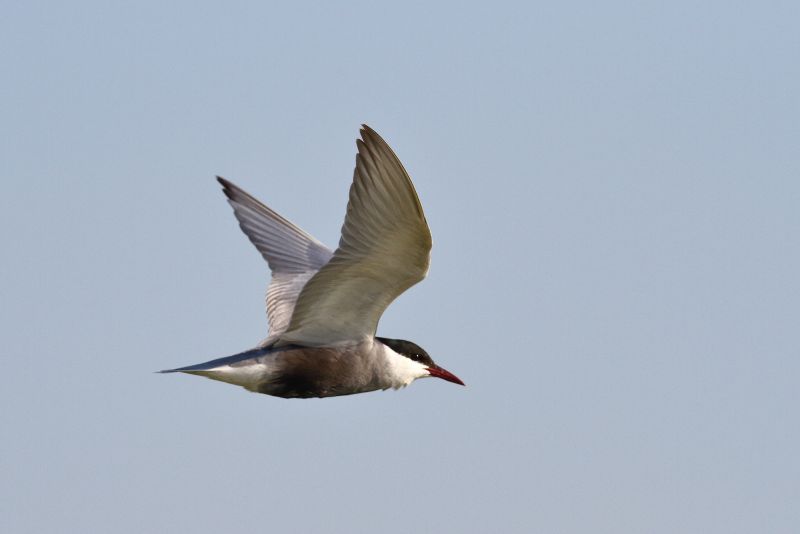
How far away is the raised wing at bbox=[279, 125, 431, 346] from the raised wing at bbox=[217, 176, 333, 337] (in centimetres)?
169

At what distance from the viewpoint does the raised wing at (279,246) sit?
13.8m

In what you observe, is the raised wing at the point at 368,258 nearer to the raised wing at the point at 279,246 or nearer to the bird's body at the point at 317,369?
the bird's body at the point at 317,369

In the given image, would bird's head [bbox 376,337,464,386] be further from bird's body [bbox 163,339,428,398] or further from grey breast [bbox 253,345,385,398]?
grey breast [bbox 253,345,385,398]

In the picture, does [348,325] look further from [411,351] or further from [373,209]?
[373,209]

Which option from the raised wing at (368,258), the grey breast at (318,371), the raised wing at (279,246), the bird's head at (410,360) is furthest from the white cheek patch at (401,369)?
the raised wing at (279,246)

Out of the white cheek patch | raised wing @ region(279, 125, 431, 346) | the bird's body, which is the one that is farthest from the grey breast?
the white cheek patch

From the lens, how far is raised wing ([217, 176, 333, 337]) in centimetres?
1380

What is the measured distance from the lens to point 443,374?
13.1 meters

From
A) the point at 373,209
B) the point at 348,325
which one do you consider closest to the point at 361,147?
the point at 373,209

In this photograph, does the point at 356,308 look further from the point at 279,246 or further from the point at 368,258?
the point at 279,246

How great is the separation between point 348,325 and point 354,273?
84 cm

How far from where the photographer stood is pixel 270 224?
14469mm

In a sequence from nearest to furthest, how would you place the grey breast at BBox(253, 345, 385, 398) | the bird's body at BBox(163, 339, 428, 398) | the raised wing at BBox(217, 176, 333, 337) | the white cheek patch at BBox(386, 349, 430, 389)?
1. the bird's body at BBox(163, 339, 428, 398)
2. the grey breast at BBox(253, 345, 385, 398)
3. the white cheek patch at BBox(386, 349, 430, 389)
4. the raised wing at BBox(217, 176, 333, 337)

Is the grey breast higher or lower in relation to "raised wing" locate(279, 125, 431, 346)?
lower
